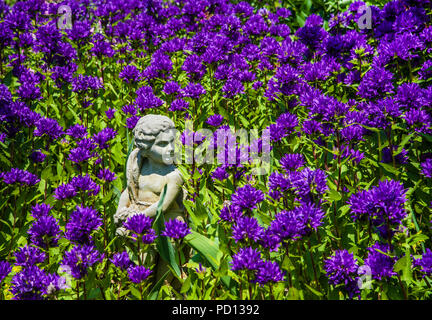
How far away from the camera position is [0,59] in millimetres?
5637

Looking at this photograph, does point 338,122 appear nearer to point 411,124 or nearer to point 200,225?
point 411,124

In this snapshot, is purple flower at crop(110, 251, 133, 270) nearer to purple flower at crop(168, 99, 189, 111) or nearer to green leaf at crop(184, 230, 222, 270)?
green leaf at crop(184, 230, 222, 270)

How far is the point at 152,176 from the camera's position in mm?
3293

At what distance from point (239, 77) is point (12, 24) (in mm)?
2851

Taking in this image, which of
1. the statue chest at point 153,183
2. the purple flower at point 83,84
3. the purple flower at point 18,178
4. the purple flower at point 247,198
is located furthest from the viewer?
the purple flower at point 83,84

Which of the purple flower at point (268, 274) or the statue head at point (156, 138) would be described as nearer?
the purple flower at point (268, 274)

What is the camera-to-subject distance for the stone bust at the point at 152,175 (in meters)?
3.19

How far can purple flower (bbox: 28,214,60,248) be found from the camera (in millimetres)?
2818

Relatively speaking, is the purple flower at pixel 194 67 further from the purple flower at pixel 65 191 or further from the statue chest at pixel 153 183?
the purple flower at pixel 65 191

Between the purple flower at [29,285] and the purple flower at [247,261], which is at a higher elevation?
the purple flower at [247,261]

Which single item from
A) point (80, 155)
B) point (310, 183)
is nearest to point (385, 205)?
point (310, 183)

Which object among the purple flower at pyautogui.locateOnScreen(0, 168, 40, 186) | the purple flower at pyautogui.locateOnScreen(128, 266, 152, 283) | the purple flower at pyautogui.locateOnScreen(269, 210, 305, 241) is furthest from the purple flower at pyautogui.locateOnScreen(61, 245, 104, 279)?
the purple flower at pyautogui.locateOnScreen(0, 168, 40, 186)

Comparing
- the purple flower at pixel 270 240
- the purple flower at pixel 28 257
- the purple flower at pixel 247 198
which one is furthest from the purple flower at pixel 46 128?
the purple flower at pixel 270 240
